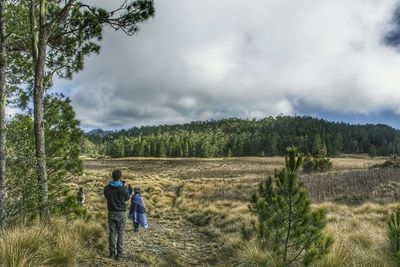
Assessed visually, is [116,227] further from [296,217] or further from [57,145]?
[57,145]

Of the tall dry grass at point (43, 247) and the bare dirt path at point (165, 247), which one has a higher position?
the tall dry grass at point (43, 247)

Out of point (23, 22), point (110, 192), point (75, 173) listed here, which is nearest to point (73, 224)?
point (110, 192)

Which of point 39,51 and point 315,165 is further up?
point 39,51

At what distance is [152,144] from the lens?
117625 millimetres

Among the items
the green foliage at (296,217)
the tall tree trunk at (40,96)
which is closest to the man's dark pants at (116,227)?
the tall tree trunk at (40,96)

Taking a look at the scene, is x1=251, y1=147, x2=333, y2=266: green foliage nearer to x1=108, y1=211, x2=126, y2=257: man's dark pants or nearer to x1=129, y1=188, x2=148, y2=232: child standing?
x1=108, y1=211, x2=126, y2=257: man's dark pants

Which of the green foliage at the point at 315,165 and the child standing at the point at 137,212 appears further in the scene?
the green foliage at the point at 315,165

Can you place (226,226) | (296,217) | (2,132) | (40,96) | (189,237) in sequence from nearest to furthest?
(2,132) → (296,217) → (40,96) → (189,237) → (226,226)

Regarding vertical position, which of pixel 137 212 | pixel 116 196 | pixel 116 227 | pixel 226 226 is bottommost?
pixel 226 226

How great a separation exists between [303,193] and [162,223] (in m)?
9.48

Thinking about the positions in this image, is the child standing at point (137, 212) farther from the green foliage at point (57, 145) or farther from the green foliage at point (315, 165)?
the green foliage at point (315, 165)

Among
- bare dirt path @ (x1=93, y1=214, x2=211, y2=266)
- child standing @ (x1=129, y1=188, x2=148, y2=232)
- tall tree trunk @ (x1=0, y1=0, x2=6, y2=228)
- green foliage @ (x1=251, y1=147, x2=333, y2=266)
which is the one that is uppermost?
tall tree trunk @ (x1=0, y1=0, x2=6, y2=228)

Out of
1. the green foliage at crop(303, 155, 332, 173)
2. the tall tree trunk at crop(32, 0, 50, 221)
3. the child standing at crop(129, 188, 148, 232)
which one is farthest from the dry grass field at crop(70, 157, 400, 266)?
the green foliage at crop(303, 155, 332, 173)

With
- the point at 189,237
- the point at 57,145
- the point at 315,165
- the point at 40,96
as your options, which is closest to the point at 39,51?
the point at 40,96
